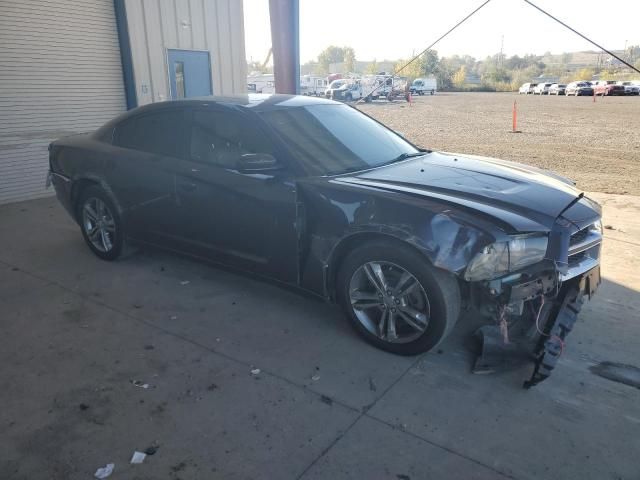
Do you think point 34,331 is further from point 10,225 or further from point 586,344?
point 586,344

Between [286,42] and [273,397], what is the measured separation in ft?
19.4

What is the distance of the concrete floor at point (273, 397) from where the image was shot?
8.24ft

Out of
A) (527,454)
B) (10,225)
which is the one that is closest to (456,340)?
(527,454)

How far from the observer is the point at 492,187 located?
139 inches

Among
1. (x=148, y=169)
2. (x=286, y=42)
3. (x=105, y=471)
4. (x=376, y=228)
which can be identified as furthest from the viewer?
(x=286, y=42)

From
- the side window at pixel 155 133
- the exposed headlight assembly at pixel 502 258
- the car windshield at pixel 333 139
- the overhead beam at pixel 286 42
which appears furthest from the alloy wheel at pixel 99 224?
the overhead beam at pixel 286 42

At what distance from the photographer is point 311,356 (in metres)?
3.46

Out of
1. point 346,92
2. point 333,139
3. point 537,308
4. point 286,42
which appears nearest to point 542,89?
point 346,92

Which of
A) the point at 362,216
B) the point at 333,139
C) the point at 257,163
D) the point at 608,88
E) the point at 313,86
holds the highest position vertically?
the point at 333,139

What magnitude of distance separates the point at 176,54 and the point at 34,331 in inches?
287

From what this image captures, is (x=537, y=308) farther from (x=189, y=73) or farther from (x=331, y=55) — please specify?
(x=331, y=55)

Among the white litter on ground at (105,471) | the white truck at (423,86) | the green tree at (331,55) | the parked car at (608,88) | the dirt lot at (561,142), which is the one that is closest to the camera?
the white litter on ground at (105,471)

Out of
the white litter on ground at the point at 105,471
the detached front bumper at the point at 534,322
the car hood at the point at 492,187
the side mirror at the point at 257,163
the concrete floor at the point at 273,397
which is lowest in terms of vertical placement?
the concrete floor at the point at 273,397

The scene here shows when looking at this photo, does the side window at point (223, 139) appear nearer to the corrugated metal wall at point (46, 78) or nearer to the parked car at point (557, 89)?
the corrugated metal wall at point (46, 78)
